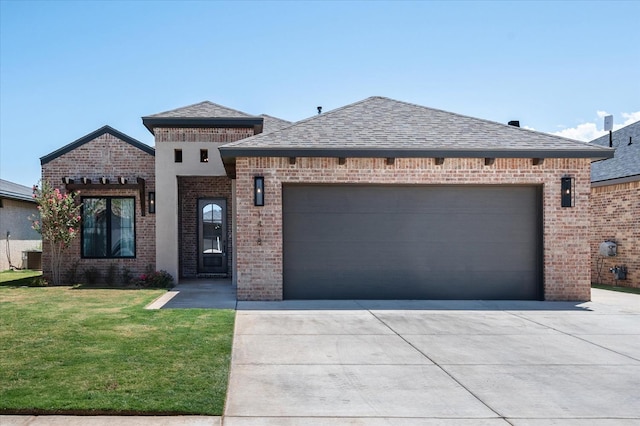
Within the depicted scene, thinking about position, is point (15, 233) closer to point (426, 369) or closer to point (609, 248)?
point (426, 369)

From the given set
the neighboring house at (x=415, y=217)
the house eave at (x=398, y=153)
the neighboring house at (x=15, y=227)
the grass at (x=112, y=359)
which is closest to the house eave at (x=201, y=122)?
the neighboring house at (x=415, y=217)

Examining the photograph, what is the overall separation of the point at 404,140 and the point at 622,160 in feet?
31.0

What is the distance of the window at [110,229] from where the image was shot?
15562 mm

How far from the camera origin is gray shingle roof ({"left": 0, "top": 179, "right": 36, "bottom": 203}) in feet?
65.7

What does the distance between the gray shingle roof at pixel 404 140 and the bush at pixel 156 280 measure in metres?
Result: 5.12

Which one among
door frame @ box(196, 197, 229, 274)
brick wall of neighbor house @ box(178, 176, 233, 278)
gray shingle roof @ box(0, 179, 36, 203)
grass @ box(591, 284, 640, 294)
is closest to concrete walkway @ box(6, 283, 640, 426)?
grass @ box(591, 284, 640, 294)

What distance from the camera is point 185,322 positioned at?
28.3ft

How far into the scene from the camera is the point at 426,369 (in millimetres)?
6012

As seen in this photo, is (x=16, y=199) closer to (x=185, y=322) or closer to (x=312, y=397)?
(x=185, y=322)

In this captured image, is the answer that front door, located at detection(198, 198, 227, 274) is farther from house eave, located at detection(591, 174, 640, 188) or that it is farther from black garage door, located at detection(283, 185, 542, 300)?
house eave, located at detection(591, 174, 640, 188)

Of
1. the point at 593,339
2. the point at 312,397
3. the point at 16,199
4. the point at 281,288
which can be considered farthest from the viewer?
the point at 16,199

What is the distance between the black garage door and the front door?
19.7 ft

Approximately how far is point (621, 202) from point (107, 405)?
15.7 m

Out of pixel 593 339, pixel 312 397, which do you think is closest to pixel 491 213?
pixel 593 339
